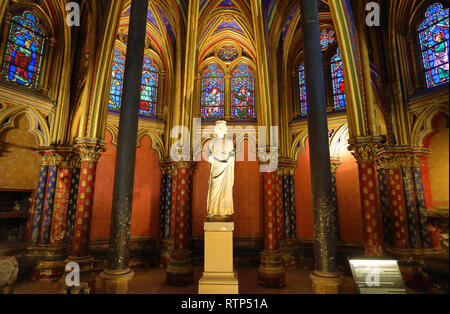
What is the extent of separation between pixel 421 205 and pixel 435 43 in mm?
6028

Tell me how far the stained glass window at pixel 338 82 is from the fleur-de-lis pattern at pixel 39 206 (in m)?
13.0

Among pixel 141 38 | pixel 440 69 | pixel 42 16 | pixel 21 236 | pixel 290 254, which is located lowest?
pixel 290 254

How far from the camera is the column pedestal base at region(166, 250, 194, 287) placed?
8.69 metres

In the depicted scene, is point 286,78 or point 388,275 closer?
point 388,275

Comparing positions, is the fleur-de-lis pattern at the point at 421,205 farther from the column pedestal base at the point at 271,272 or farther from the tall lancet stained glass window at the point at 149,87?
the tall lancet stained glass window at the point at 149,87

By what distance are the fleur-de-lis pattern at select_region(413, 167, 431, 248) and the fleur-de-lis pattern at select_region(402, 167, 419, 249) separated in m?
0.13

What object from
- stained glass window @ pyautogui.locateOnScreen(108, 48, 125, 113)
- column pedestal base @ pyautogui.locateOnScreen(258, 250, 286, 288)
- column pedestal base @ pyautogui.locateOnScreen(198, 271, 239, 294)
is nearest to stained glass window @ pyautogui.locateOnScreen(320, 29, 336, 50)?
stained glass window @ pyautogui.locateOnScreen(108, 48, 125, 113)

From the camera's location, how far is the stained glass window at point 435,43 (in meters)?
9.23

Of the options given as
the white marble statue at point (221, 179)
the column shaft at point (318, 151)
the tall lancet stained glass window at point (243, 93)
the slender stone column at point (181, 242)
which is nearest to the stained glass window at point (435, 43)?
the column shaft at point (318, 151)
